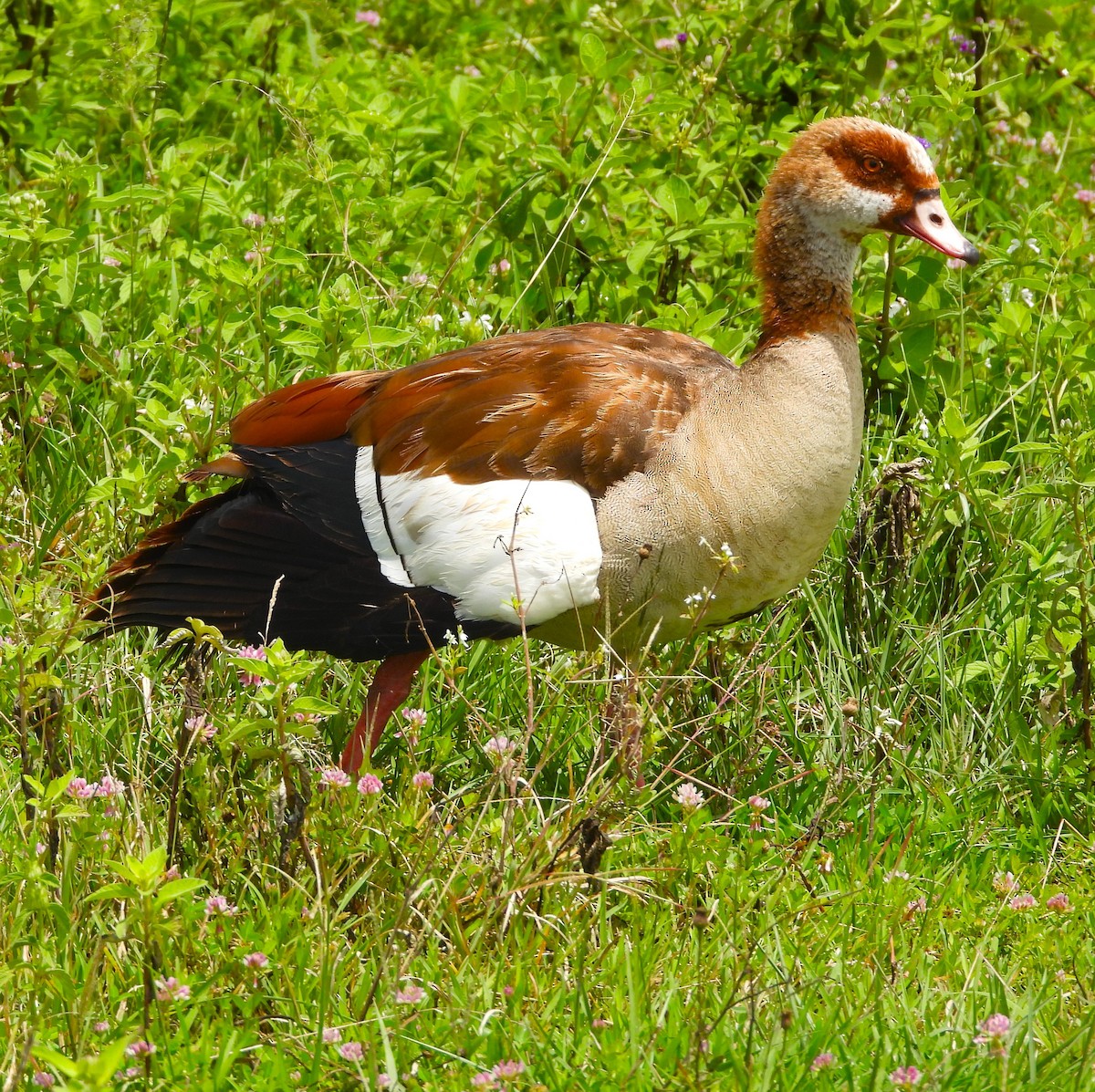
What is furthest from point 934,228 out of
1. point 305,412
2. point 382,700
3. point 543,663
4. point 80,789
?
point 80,789

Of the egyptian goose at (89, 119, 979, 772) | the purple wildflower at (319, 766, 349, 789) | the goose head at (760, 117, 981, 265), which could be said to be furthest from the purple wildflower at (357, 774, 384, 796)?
the goose head at (760, 117, 981, 265)

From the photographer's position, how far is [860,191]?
368cm

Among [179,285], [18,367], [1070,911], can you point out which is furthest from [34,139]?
[1070,911]

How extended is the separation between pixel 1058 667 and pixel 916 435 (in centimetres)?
90

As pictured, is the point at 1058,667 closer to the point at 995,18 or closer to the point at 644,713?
the point at 644,713

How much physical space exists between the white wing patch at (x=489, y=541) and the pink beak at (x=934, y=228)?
1.05 meters

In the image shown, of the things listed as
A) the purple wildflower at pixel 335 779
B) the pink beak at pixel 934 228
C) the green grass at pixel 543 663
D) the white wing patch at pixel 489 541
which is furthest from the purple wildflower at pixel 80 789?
the pink beak at pixel 934 228

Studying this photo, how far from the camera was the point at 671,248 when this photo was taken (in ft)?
16.0

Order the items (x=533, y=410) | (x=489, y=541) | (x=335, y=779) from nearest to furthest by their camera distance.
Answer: (x=335, y=779), (x=489, y=541), (x=533, y=410)

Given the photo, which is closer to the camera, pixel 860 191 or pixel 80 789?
pixel 80 789

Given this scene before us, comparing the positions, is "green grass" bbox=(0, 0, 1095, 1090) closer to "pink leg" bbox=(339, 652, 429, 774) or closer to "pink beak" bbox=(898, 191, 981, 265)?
"pink leg" bbox=(339, 652, 429, 774)

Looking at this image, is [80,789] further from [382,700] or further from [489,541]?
[489,541]

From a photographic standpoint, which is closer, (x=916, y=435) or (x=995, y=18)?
(x=916, y=435)

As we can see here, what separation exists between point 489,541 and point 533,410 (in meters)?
0.35
